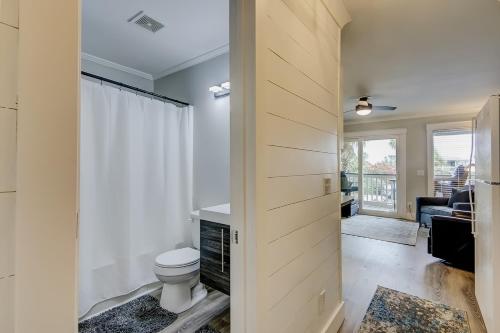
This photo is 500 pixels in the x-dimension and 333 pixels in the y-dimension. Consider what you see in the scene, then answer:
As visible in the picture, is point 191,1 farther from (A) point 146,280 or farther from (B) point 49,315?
(A) point 146,280

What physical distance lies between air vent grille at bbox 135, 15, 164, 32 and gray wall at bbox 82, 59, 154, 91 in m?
1.05

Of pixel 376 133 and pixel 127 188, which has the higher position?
pixel 376 133

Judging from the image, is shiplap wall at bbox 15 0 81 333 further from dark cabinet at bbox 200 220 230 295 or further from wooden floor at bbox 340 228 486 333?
wooden floor at bbox 340 228 486 333

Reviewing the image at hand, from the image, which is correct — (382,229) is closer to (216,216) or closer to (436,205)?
(436,205)

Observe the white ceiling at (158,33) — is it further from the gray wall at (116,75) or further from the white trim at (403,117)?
the white trim at (403,117)

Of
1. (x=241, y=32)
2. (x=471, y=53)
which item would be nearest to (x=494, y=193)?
(x=471, y=53)

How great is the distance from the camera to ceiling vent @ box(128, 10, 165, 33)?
2.11 metres

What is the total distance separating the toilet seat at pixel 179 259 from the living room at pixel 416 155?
138 centimetres

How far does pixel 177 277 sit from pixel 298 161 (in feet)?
4.86

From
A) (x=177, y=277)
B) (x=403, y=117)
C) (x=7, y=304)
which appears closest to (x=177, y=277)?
(x=177, y=277)

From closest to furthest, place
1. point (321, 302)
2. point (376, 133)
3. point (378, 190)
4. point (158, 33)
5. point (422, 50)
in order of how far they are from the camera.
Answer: point (321, 302), point (158, 33), point (422, 50), point (376, 133), point (378, 190)

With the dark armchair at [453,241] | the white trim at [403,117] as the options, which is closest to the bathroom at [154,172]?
the dark armchair at [453,241]

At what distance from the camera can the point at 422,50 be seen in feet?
8.38

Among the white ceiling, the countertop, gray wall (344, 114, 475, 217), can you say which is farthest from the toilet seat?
gray wall (344, 114, 475, 217)
